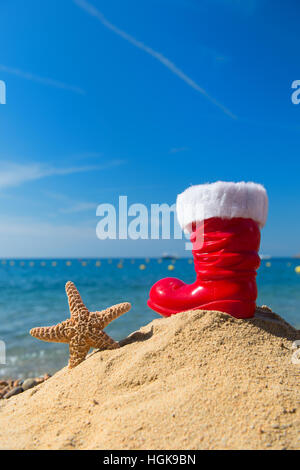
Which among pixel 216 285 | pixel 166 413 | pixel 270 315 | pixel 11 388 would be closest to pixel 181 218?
pixel 216 285

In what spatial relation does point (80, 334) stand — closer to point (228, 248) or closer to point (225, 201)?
point (228, 248)

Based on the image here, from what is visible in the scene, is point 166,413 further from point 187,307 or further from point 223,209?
point 223,209

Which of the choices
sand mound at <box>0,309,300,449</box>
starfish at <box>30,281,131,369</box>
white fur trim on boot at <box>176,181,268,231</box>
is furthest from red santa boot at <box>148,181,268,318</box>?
starfish at <box>30,281,131,369</box>

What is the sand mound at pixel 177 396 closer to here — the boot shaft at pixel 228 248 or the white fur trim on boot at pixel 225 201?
the boot shaft at pixel 228 248

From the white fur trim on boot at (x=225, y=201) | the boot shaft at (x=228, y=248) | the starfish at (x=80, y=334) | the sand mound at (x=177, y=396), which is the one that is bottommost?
the sand mound at (x=177, y=396)

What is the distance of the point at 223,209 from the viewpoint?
2916 millimetres

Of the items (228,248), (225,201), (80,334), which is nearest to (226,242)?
(228,248)

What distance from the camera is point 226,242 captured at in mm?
2916

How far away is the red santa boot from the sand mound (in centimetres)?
16

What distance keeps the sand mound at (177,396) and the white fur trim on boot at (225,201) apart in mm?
787

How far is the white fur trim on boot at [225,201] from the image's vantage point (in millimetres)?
2916

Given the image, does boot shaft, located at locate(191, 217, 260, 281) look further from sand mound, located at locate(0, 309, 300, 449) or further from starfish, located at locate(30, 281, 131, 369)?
starfish, located at locate(30, 281, 131, 369)

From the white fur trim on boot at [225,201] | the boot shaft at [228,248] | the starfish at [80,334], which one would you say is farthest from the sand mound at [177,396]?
the white fur trim on boot at [225,201]
